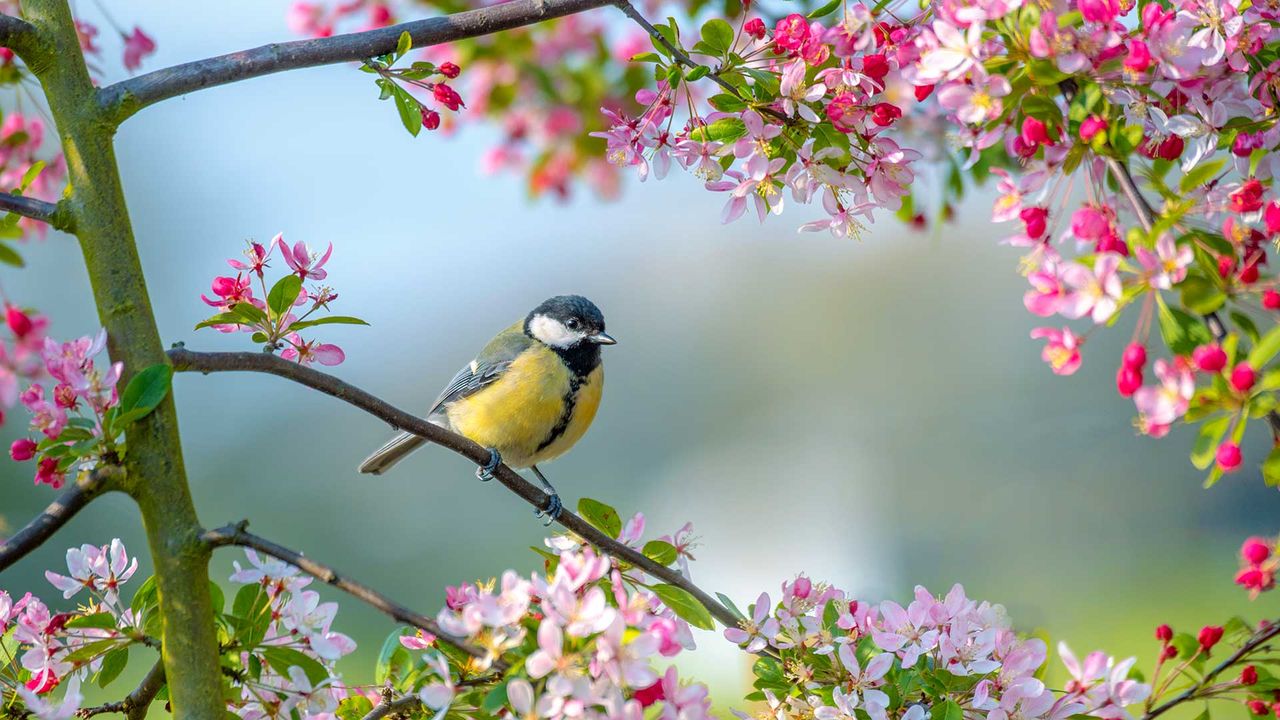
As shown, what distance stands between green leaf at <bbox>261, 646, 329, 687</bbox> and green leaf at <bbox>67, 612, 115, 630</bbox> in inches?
6.9

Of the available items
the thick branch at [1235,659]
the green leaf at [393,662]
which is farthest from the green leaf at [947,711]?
the green leaf at [393,662]

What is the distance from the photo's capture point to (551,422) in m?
2.55

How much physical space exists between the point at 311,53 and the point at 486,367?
1491mm

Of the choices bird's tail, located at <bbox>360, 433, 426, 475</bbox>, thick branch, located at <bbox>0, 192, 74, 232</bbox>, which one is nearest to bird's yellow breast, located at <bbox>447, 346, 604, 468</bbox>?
bird's tail, located at <bbox>360, 433, 426, 475</bbox>

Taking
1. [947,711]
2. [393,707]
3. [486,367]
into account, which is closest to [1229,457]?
[947,711]

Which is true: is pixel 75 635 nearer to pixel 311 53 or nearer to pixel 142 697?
pixel 142 697

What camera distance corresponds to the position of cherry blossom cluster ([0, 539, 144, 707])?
1216 millimetres

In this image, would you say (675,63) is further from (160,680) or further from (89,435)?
(160,680)

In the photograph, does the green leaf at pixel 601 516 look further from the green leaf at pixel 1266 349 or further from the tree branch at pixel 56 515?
the green leaf at pixel 1266 349

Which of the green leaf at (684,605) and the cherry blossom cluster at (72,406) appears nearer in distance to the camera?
the cherry blossom cluster at (72,406)

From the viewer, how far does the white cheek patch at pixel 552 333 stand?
8.80 ft

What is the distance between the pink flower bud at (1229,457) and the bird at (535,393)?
1701 mm

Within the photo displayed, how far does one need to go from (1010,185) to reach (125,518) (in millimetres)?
4242

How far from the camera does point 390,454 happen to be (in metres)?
2.57
